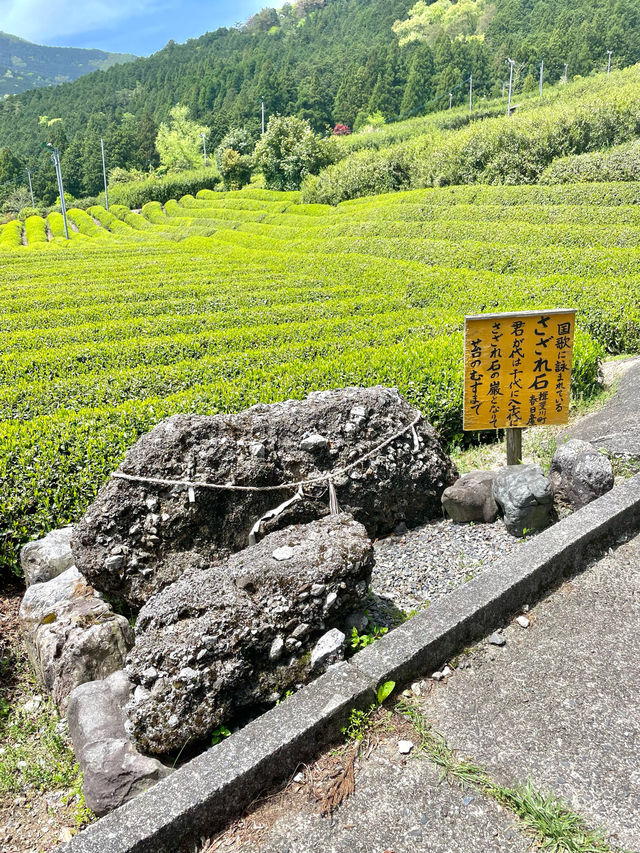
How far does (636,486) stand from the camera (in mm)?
4395

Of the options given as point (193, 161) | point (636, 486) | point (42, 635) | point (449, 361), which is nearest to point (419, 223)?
point (449, 361)

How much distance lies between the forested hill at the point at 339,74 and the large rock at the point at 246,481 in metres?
83.2

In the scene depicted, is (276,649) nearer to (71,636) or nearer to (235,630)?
(235,630)

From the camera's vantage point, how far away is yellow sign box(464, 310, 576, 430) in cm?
455

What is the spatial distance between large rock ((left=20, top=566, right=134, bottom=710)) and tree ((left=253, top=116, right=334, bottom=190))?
1786 inches

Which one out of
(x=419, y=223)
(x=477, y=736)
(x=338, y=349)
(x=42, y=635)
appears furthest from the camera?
(x=419, y=223)

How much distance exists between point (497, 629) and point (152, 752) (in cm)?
188

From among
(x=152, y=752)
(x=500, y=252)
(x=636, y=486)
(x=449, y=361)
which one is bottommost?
(x=152, y=752)

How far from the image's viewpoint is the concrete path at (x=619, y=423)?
201 inches

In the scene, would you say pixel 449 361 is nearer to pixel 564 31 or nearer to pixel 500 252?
pixel 500 252

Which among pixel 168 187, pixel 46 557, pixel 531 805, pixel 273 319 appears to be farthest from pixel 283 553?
pixel 168 187

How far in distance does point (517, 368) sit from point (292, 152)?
46056 millimetres

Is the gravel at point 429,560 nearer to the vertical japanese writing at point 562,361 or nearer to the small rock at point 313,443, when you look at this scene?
the small rock at point 313,443

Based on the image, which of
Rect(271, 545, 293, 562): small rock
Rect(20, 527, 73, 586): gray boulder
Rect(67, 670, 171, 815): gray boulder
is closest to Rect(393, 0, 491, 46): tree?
Rect(20, 527, 73, 586): gray boulder
